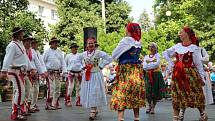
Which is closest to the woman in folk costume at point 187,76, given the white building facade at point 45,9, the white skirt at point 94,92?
the white skirt at point 94,92

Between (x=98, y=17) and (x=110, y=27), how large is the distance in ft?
7.30

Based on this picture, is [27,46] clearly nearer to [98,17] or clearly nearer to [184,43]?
[184,43]

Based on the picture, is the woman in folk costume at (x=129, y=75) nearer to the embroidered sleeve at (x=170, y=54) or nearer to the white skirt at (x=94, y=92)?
the embroidered sleeve at (x=170, y=54)

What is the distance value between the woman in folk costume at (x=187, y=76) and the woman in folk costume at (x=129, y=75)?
24.7 inches

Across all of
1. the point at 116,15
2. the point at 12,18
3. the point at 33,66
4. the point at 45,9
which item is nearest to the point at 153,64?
the point at 33,66

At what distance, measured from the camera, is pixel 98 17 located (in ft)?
142

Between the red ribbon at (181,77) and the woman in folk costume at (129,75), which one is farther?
the woman in folk costume at (129,75)

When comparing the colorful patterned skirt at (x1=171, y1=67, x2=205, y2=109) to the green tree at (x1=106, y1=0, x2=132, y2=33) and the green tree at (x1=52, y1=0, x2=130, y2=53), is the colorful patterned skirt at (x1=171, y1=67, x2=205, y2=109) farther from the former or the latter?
the green tree at (x1=106, y1=0, x2=132, y2=33)

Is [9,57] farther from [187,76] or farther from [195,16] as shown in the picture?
[195,16]

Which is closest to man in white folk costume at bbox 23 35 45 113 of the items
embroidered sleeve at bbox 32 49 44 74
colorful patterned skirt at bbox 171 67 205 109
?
embroidered sleeve at bbox 32 49 44 74

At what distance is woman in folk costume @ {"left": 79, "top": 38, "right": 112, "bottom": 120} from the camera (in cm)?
1070

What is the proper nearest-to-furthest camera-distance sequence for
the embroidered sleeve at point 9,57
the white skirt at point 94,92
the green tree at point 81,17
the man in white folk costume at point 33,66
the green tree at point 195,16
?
the embroidered sleeve at point 9,57
the white skirt at point 94,92
the man in white folk costume at point 33,66
the green tree at point 195,16
the green tree at point 81,17

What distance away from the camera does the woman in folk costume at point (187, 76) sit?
8570 mm

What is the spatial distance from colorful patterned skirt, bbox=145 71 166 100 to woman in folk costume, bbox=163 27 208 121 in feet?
12.3
